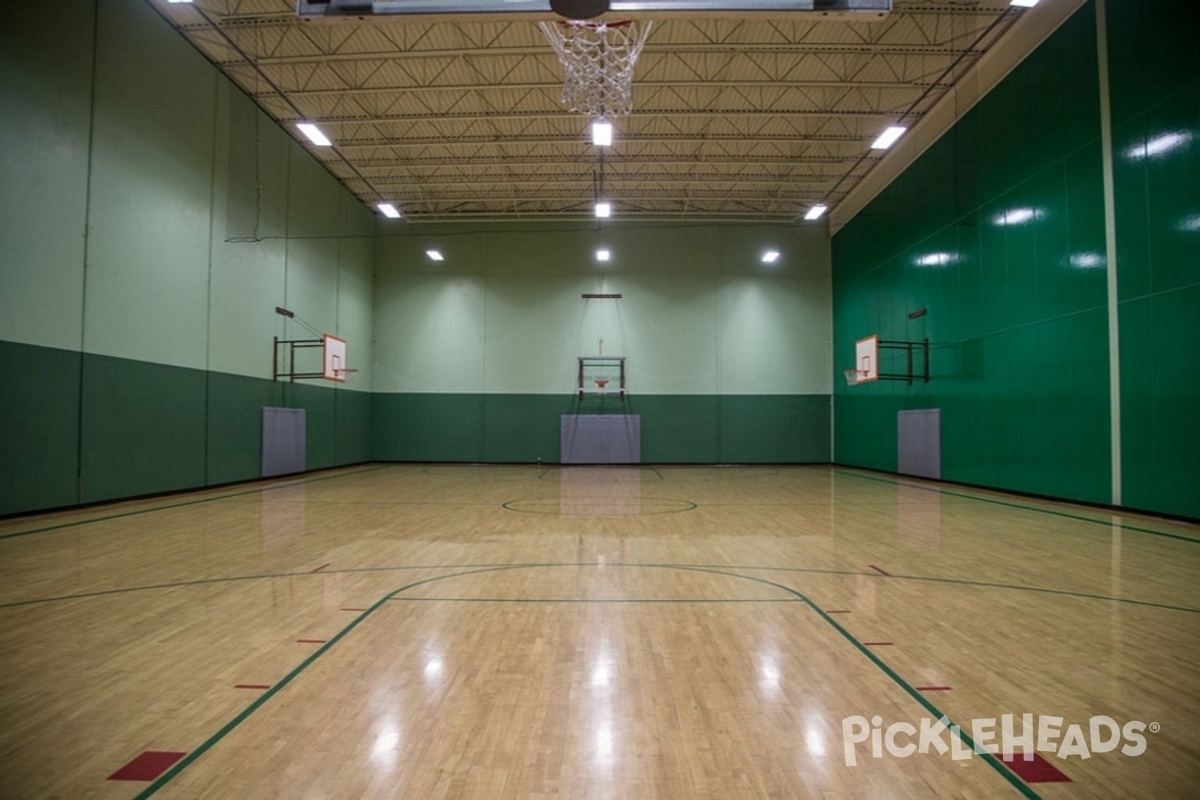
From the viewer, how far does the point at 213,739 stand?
230 centimetres

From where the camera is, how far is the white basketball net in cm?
809

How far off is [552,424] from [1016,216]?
11872 mm

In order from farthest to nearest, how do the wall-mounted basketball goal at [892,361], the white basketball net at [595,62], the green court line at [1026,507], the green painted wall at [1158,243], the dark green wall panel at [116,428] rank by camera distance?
the wall-mounted basketball goal at [892,361]
the white basketball net at [595,62]
the dark green wall panel at [116,428]
the green painted wall at [1158,243]
the green court line at [1026,507]

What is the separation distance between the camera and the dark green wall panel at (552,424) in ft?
59.4

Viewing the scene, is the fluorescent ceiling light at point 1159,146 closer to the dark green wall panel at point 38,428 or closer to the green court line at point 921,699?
the green court line at point 921,699

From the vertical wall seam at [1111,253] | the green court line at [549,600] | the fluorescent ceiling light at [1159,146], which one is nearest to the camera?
the green court line at [549,600]

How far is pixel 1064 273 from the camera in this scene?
358 inches

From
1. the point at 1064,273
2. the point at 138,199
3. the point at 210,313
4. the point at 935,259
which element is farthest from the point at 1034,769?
the point at 935,259

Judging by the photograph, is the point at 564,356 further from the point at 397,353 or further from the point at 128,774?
the point at 128,774

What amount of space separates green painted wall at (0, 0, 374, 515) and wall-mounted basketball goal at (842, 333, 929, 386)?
12.6 metres

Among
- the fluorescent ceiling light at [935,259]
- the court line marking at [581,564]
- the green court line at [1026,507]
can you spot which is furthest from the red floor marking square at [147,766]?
the fluorescent ceiling light at [935,259]

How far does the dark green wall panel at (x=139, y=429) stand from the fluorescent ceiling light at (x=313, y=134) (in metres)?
5.36

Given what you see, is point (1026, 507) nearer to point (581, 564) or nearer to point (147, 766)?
point (581, 564)

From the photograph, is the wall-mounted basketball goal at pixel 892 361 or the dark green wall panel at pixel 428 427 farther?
the dark green wall panel at pixel 428 427
